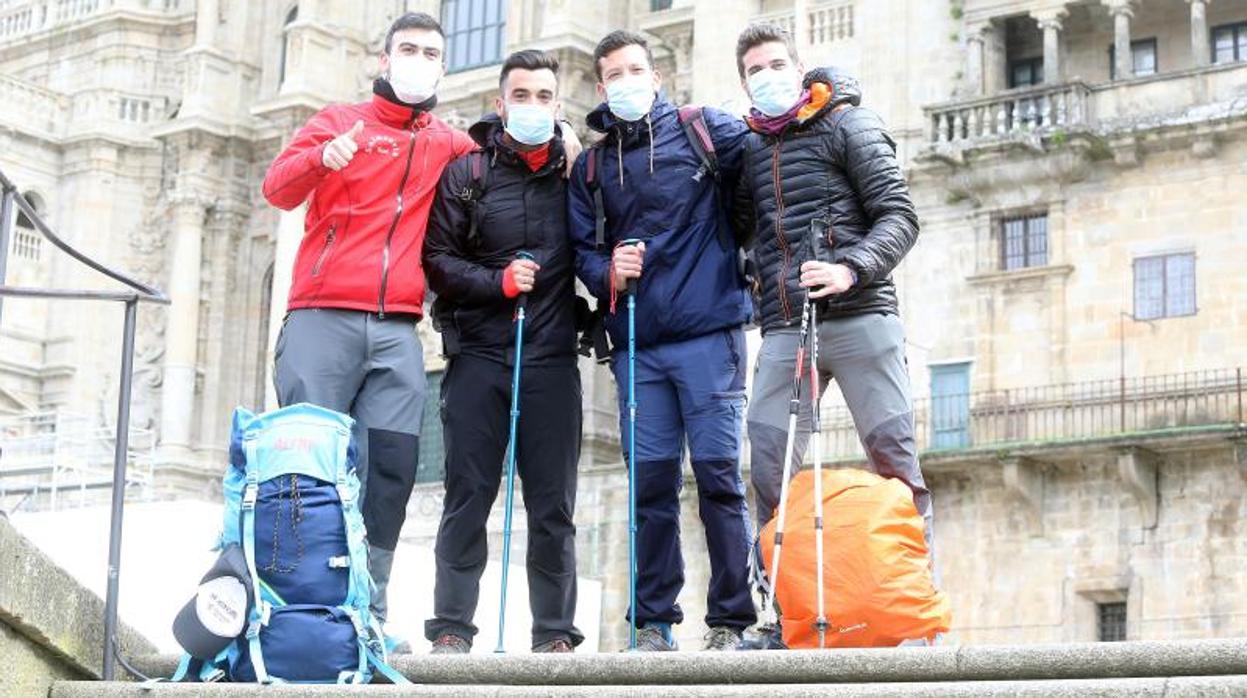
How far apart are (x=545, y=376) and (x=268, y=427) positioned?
161 cm

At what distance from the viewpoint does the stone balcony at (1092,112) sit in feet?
98.5

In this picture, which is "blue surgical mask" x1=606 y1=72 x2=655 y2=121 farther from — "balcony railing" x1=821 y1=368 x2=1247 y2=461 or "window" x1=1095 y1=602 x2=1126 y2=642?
"window" x1=1095 y1=602 x2=1126 y2=642

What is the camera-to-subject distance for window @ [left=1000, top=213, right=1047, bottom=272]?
31859 mm

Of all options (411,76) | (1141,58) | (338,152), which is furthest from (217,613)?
(1141,58)

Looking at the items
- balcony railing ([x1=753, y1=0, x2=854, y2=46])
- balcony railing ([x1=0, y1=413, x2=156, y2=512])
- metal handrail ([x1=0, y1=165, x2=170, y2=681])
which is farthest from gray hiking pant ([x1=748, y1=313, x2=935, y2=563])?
Answer: balcony railing ([x1=753, y1=0, x2=854, y2=46])

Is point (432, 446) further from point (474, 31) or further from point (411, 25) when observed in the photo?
point (411, 25)

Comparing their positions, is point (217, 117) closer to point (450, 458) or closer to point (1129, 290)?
point (1129, 290)

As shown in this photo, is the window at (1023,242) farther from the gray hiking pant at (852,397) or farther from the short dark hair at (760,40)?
the gray hiking pant at (852,397)

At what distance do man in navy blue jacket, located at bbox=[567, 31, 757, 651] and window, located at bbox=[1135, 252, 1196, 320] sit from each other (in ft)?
68.8

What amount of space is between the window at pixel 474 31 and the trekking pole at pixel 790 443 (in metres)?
33.6

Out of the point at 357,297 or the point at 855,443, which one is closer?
the point at 357,297

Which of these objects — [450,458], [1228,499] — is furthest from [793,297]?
[1228,499]

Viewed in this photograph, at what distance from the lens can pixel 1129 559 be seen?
28203mm

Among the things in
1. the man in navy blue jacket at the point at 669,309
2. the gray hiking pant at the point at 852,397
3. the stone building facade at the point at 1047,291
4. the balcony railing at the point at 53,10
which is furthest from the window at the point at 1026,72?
the gray hiking pant at the point at 852,397
